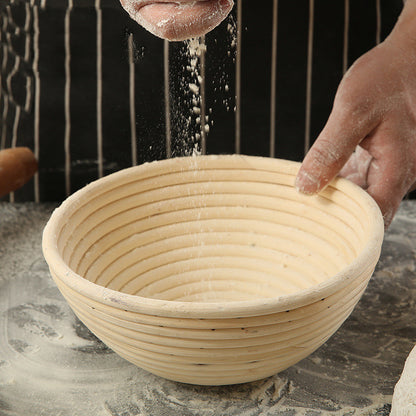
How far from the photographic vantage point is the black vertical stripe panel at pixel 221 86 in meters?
1.18

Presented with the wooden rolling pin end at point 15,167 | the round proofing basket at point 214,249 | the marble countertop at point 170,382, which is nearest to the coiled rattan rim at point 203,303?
the round proofing basket at point 214,249

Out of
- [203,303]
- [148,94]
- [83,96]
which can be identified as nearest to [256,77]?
[148,94]

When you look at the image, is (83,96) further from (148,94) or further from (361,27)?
(361,27)

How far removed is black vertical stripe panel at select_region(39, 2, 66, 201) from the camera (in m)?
1.21

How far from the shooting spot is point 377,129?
37.2 inches

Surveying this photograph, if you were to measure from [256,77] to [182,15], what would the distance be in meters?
0.60

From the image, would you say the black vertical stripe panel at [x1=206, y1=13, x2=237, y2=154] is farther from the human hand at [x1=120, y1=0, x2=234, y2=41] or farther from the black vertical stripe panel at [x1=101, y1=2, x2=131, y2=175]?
the human hand at [x1=120, y1=0, x2=234, y2=41]

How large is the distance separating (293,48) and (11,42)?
516 millimetres

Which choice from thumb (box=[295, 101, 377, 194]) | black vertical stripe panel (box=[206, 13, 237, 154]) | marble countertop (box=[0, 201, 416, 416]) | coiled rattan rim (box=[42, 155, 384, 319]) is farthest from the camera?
black vertical stripe panel (box=[206, 13, 237, 154])

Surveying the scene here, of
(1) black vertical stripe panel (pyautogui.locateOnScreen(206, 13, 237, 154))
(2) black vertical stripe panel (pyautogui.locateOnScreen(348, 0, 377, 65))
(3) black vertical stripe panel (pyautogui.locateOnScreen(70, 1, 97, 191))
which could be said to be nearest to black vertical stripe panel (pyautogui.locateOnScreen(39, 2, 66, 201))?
(3) black vertical stripe panel (pyautogui.locateOnScreen(70, 1, 97, 191))

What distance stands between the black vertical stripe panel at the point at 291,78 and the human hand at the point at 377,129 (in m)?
0.25

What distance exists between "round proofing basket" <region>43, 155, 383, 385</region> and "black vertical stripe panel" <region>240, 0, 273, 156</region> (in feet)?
1.06

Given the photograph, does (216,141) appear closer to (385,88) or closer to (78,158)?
(78,158)

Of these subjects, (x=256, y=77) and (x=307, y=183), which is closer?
(x=307, y=183)
